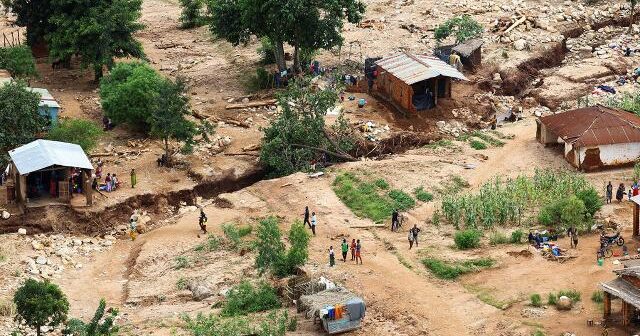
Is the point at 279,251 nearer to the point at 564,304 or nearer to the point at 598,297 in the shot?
the point at 564,304

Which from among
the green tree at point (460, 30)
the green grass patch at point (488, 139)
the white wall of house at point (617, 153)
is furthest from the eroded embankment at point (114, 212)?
the green tree at point (460, 30)

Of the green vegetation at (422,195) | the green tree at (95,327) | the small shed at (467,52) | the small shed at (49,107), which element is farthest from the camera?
the small shed at (467,52)

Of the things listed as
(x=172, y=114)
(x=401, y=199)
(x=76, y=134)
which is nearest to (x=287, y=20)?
(x=172, y=114)

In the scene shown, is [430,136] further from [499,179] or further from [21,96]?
[21,96]

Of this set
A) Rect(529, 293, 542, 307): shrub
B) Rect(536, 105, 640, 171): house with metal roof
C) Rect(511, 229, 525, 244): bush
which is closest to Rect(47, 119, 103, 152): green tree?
Rect(511, 229, 525, 244): bush

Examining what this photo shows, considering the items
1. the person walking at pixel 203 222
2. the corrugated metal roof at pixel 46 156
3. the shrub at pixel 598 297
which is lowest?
the person walking at pixel 203 222

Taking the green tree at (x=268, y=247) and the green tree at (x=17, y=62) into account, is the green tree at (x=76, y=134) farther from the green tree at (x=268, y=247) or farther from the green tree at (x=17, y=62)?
the green tree at (x=268, y=247)
